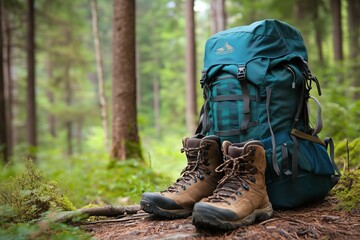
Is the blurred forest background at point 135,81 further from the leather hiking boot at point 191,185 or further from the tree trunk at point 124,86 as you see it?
the leather hiking boot at point 191,185

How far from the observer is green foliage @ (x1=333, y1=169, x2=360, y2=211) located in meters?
2.43

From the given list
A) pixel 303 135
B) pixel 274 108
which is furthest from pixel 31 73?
pixel 303 135

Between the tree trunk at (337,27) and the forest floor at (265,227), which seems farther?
the tree trunk at (337,27)

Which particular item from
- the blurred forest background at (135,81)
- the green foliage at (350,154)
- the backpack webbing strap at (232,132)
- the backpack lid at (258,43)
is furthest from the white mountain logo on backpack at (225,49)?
the green foliage at (350,154)

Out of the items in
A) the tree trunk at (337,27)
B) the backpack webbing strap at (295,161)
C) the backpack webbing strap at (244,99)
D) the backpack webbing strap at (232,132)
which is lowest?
the backpack webbing strap at (295,161)

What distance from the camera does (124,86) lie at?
21.4 feet

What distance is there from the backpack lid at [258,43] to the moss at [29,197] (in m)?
1.52

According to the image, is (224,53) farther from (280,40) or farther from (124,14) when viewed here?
(124,14)

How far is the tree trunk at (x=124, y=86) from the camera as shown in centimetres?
649

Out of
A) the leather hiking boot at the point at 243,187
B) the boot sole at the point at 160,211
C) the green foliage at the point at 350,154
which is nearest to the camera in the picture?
the leather hiking boot at the point at 243,187

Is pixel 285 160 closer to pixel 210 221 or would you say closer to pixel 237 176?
pixel 237 176

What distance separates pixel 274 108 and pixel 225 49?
58 centimetres

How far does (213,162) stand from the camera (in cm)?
256

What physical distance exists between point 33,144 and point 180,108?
17849 mm
